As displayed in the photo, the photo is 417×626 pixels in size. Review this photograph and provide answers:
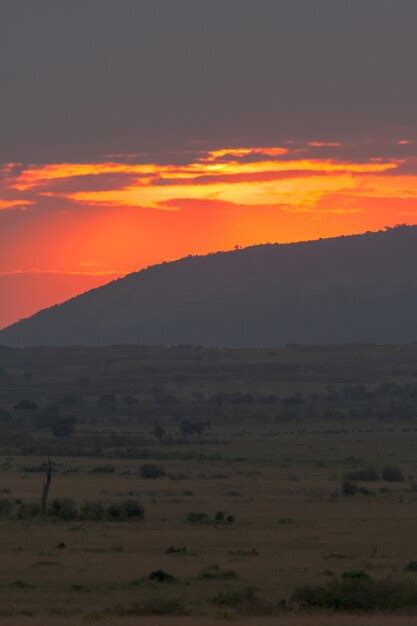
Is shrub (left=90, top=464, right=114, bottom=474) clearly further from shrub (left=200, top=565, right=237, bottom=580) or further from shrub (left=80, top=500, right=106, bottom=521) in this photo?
shrub (left=200, top=565, right=237, bottom=580)

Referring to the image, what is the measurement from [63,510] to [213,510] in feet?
14.4

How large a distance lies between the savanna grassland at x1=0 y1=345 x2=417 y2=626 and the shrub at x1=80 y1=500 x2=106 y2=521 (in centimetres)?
8

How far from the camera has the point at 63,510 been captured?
120 ft

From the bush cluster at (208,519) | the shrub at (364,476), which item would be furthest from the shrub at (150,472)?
the bush cluster at (208,519)

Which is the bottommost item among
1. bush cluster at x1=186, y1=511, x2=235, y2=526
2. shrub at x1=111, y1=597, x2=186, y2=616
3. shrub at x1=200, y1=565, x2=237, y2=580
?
shrub at x1=111, y1=597, x2=186, y2=616

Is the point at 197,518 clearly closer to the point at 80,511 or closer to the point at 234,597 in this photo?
the point at 80,511

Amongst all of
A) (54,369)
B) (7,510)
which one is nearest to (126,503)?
(7,510)

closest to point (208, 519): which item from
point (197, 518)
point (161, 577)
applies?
point (197, 518)

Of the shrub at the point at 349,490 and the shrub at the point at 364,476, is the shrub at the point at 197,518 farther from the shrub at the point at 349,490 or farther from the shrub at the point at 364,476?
the shrub at the point at 364,476

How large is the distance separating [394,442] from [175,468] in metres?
19.0

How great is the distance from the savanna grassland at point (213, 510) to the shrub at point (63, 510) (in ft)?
0.16

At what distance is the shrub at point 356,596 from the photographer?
22.0 m

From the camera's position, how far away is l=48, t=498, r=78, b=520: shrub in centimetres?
3625

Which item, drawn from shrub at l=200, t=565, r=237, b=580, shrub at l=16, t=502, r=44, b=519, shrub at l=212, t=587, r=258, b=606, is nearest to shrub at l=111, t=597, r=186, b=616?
shrub at l=212, t=587, r=258, b=606
